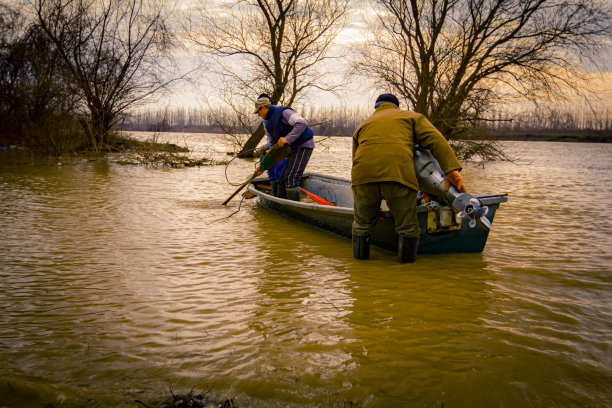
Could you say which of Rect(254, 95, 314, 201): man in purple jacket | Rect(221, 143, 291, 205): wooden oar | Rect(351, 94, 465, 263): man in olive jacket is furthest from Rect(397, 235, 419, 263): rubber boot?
Rect(221, 143, 291, 205): wooden oar

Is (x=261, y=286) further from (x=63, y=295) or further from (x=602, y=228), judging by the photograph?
(x=602, y=228)

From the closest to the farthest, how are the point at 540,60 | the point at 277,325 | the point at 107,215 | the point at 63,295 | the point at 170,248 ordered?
1. the point at 277,325
2. the point at 63,295
3. the point at 170,248
4. the point at 107,215
5. the point at 540,60

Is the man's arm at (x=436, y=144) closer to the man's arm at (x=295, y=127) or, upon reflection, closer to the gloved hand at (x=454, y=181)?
the gloved hand at (x=454, y=181)

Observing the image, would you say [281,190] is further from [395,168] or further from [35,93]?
[35,93]

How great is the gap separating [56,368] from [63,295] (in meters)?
1.33

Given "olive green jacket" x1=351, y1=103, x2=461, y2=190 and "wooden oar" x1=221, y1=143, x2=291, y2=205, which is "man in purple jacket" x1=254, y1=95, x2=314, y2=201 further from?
"olive green jacket" x1=351, y1=103, x2=461, y2=190

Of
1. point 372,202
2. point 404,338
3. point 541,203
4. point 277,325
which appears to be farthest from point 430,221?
point 541,203

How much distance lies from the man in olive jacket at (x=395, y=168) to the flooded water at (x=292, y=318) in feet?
1.56

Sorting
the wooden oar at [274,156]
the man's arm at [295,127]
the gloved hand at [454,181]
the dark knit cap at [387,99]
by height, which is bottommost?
the gloved hand at [454,181]

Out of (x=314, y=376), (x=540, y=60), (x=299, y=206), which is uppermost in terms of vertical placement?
(x=540, y=60)

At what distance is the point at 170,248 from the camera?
5273 millimetres

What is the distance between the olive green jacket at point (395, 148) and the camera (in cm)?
429

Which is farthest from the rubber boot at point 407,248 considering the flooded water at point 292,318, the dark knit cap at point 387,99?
the dark knit cap at point 387,99

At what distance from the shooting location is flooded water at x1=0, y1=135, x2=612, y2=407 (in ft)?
7.72
